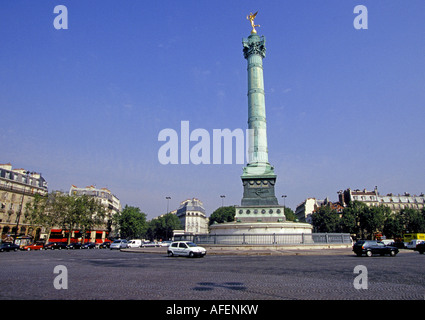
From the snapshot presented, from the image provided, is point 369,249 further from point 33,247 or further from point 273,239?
point 33,247

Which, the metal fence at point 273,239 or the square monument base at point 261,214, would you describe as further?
the square monument base at point 261,214

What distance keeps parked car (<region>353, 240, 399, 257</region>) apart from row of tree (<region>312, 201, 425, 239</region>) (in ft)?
172

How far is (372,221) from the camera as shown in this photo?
68.1m

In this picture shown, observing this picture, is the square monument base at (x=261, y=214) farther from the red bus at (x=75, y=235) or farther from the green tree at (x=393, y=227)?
the green tree at (x=393, y=227)

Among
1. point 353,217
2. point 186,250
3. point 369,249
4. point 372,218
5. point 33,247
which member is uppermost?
point 353,217

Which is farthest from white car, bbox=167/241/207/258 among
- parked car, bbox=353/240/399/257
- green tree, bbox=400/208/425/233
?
green tree, bbox=400/208/425/233

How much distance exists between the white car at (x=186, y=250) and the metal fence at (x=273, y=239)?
613cm

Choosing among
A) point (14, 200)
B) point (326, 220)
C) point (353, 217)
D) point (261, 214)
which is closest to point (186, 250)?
point (261, 214)

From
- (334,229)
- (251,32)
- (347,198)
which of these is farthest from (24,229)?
(347,198)

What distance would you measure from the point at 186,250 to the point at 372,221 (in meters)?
61.5

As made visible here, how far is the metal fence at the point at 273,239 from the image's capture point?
27.1m

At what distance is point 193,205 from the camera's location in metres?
121

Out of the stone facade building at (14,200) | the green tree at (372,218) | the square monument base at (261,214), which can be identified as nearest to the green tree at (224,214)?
the green tree at (372,218)
